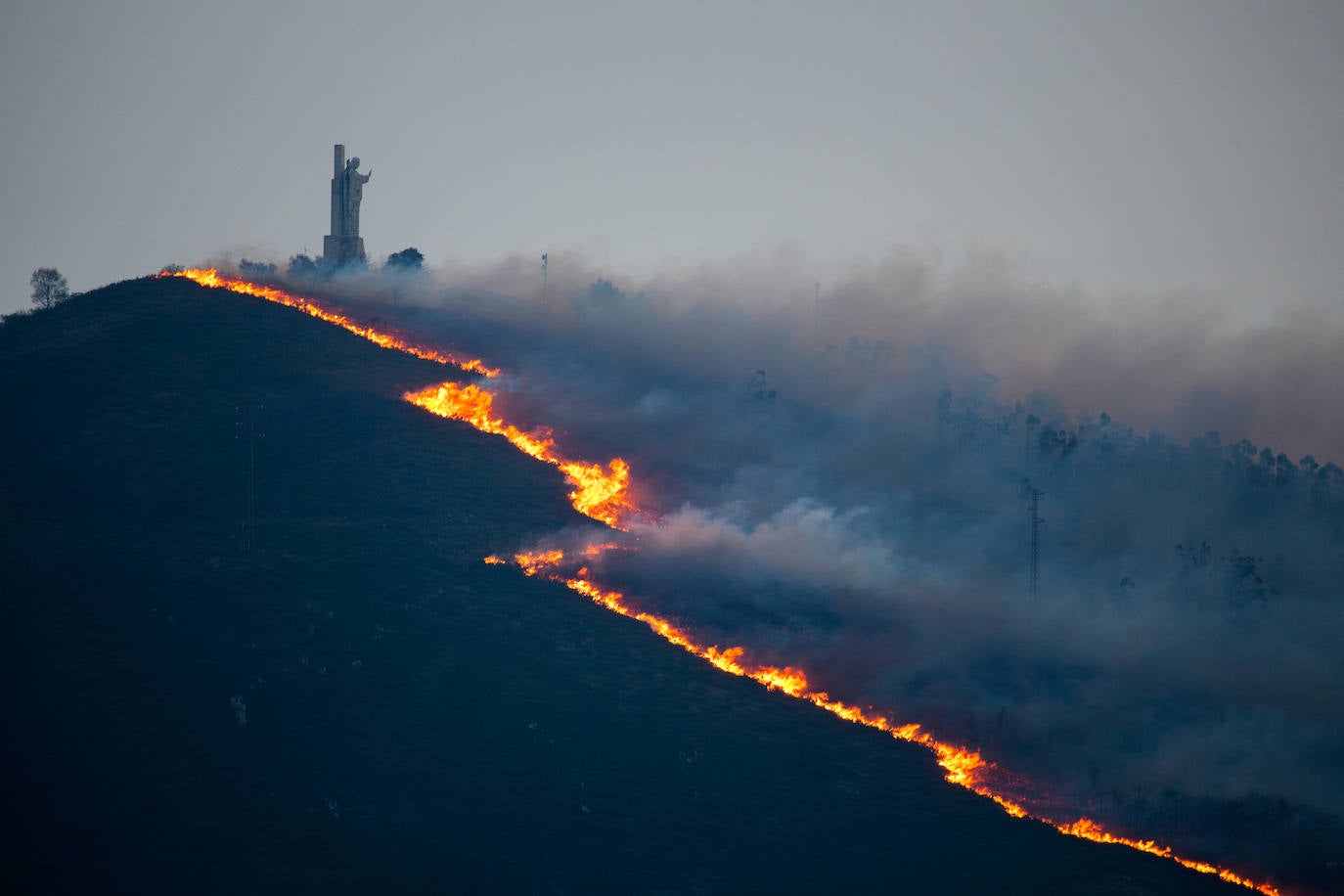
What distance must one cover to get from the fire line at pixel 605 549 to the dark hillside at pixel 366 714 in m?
2.33

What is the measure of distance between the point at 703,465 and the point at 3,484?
231 ft

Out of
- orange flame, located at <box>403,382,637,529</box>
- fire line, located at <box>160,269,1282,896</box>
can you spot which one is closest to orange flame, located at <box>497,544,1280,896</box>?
fire line, located at <box>160,269,1282,896</box>

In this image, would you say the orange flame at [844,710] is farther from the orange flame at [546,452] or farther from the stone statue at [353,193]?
the stone statue at [353,193]

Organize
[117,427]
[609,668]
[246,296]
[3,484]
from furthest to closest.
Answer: [246,296]
[117,427]
[3,484]
[609,668]

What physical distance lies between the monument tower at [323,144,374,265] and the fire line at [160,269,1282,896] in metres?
8.88

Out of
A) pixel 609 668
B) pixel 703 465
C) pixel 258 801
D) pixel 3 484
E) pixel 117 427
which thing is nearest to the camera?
pixel 258 801

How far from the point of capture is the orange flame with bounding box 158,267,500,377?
566ft

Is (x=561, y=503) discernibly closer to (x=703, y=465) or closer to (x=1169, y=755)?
(x=703, y=465)

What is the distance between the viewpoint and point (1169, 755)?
127 m

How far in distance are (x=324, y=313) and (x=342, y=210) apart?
15689mm

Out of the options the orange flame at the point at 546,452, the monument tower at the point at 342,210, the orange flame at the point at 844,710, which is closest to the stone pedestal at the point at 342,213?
the monument tower at the point at 342,210

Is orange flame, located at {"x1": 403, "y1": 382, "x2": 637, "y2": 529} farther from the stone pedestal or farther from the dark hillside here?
the stone pedestal

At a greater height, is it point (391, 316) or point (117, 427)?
point (391, 316)

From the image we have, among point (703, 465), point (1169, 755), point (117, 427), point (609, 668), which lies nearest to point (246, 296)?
point (117, 427)
